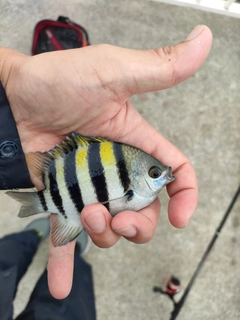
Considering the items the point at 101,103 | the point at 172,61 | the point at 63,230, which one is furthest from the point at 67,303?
the point at 172,61

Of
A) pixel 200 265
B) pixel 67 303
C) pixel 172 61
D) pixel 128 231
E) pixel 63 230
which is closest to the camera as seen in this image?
pixel 172 61

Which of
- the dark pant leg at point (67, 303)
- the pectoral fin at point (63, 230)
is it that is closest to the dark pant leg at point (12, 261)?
the dark pant leg at point (67, 303)

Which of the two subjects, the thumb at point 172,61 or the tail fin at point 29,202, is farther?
the tail fin at point 29,202

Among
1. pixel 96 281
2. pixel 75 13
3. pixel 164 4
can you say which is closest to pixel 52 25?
pixel 75 13

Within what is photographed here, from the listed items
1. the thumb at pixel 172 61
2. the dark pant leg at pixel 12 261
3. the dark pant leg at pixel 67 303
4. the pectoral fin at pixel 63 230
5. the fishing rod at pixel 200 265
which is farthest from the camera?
the fishing rod at pixel 200 265

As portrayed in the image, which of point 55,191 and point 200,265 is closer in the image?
point 55,191

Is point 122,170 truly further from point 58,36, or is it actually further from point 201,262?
point 58,36

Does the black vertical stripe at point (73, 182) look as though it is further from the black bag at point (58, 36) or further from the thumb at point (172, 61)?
the black bag at point (58, 36)
